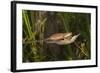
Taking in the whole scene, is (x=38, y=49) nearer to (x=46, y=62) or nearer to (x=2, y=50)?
(x=46, y=62)

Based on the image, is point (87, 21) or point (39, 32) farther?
point (87, 21)

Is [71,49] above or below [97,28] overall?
below

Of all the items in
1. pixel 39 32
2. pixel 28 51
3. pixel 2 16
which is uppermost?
pixel 2 16

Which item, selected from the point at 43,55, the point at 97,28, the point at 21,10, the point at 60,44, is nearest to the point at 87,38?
the point at 97,28

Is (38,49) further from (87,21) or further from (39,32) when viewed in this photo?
(87,21)

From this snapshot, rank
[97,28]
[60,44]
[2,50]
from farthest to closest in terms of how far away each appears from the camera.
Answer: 1. [97,28]
2. [60,44]
3. [2,50]

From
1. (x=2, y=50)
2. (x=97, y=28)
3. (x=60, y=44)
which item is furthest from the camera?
(x=97, y=28)

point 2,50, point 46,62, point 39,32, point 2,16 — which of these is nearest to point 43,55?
point 46,62
